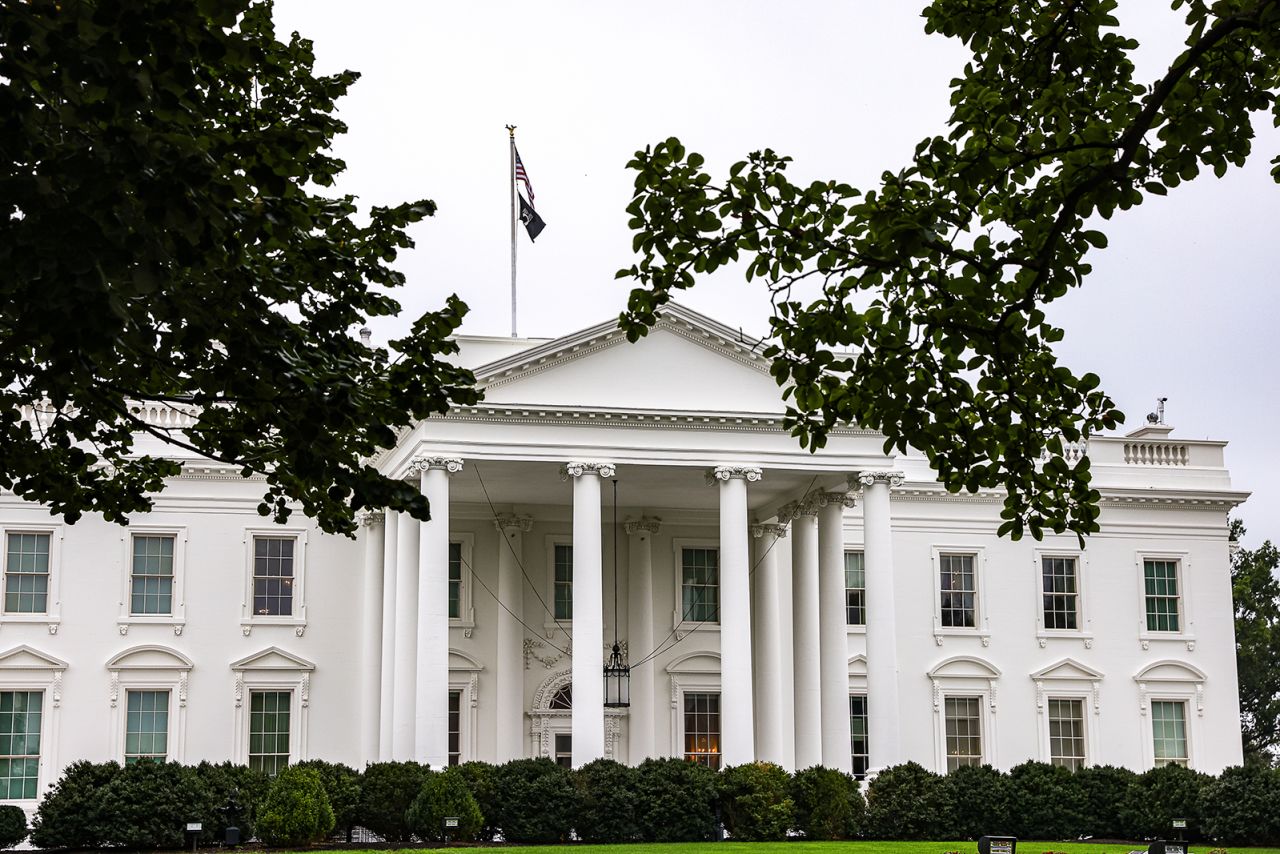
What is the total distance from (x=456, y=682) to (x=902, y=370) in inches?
1084

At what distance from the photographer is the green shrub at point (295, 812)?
1054 inches

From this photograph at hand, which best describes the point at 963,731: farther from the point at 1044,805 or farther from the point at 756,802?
the point at 756,802

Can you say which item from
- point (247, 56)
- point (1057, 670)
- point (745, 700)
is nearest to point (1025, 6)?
point (247, 56)

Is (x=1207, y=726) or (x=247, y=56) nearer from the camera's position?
(x=247, y=56)

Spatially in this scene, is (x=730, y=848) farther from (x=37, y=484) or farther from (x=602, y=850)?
(x=37, y=484)

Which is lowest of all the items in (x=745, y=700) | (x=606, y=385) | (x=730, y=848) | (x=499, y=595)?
(x=730, y=848)

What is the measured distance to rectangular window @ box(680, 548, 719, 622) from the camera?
122ft

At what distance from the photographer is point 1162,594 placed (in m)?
39.5

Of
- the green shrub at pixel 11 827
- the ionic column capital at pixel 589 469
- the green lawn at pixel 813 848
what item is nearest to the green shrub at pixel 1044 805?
the green lawn at pixel 813 848

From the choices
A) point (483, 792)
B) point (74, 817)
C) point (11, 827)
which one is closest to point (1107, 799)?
point (483, 792)

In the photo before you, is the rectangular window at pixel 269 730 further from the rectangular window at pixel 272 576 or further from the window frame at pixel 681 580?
the window frame at pixel 681 580

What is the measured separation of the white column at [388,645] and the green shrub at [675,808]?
6.41m

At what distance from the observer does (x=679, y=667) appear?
37.0 m

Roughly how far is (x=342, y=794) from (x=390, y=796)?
→ 889mm
